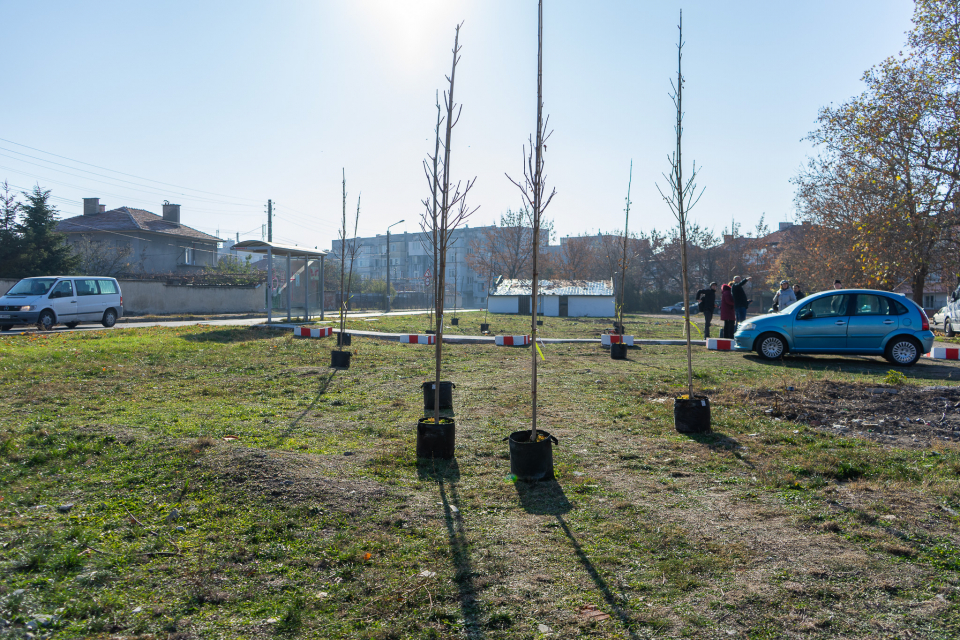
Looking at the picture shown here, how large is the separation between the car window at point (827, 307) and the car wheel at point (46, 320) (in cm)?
2266

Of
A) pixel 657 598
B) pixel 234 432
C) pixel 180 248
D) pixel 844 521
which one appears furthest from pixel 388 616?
pixel 180 248

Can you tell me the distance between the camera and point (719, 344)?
1487cm

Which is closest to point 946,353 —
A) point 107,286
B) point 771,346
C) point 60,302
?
point 771,346

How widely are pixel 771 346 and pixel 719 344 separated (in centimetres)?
150

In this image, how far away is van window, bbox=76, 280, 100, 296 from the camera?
20953 millimetres

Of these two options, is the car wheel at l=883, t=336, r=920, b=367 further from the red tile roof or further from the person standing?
the red tile roof

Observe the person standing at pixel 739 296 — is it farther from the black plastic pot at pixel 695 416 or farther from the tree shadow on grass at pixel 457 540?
the tree shadow on grass at pixel 457 540

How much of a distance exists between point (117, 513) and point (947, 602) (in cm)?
486

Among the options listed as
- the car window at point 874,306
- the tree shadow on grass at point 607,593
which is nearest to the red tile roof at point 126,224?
the car window at point 874,306

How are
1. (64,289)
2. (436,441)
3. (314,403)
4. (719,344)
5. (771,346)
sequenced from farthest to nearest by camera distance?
(64,289) → (719,344) → (771,346) → (314,403) → (436,441)

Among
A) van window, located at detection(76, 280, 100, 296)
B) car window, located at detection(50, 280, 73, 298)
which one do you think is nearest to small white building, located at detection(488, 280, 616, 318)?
van window, located at detection(76, 280, 100, 296)

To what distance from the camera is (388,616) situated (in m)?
2.83

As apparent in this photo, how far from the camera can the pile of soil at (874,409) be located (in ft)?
21.1

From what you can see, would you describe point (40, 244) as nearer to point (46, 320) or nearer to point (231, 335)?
point (46, 320)
